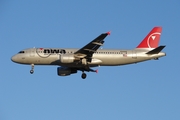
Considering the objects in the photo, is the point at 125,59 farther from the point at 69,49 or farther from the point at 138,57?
the point at 69,49

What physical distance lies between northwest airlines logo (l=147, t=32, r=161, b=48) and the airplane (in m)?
1.75

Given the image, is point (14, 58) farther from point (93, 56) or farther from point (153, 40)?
point (153, 40)

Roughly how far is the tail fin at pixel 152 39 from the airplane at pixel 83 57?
1.35m

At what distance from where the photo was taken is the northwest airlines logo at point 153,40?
8188 cm

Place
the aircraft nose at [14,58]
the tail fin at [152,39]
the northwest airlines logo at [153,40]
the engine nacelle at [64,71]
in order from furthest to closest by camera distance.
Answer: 1. the northwest airlines logo at [153,40]
2. the tail fin at [152,39]
3. the engine nacelle at [64,71]
4. the aircraft nose at [14,58]

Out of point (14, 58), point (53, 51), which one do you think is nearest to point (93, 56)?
point (53, 51)

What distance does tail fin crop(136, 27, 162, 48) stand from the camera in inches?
3214

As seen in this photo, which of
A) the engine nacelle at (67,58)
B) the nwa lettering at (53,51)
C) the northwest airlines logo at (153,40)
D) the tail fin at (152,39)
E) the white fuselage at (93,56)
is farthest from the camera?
the northwest airlines logo at (153,40)

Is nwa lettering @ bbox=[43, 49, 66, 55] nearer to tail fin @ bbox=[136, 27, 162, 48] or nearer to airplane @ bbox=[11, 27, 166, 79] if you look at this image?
airplane @ bbox=[11, 27, 166, 79]

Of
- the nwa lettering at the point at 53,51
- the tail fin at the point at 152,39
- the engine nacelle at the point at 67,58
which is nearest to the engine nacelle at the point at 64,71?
the nwa lettering at the point at 53,51

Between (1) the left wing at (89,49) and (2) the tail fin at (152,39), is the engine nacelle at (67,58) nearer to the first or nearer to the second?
(1) the left wing at (89,49)

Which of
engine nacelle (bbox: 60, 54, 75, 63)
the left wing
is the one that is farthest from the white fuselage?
the left wing

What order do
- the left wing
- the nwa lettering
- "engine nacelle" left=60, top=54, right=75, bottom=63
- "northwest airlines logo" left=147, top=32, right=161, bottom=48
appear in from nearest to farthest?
the left wing
"engine nacelle" left=60, top=54, right=75, bottom=63
the nwa lettering
"northwest airlines logo" left=147, top=32, right=161, bottom=48

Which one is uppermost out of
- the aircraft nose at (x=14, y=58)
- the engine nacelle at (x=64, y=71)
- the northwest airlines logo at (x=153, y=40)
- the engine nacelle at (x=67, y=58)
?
the northwest airlines logo at (x=153, y=40)
